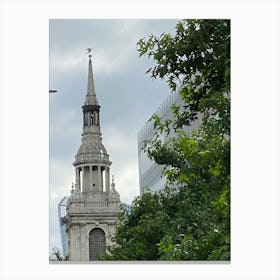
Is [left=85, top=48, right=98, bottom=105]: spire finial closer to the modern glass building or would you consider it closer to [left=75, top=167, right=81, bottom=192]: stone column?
the modern glass building

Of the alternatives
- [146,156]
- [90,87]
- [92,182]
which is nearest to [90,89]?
[90,87]

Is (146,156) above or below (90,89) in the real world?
below

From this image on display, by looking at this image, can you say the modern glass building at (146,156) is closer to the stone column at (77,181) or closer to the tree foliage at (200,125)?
the tree foliage at (200,125)

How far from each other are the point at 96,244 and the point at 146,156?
3.49 m

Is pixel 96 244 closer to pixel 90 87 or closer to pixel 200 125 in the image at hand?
pixel 200 125

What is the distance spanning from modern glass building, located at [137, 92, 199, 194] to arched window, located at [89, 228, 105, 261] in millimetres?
937

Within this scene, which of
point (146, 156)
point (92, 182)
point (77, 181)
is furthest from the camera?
point (92, 182)

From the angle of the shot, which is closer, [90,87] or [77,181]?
[90,87]

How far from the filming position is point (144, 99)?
12.2 meters

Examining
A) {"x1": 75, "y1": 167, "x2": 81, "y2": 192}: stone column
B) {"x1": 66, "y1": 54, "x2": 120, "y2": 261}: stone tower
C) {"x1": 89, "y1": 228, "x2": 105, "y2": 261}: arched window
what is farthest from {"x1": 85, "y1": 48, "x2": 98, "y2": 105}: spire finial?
{"x1": 89, "y1": 228, "x2": 105, "y2": 261}: arched window

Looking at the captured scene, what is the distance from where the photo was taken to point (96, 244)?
1686cm

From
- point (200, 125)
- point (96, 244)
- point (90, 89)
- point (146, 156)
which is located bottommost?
point (96, 244)

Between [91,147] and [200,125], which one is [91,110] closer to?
[91,147]

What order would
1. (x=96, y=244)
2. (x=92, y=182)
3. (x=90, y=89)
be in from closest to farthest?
(x=90, y=89)
(x=92, y=182)
(x=96, y=244)
